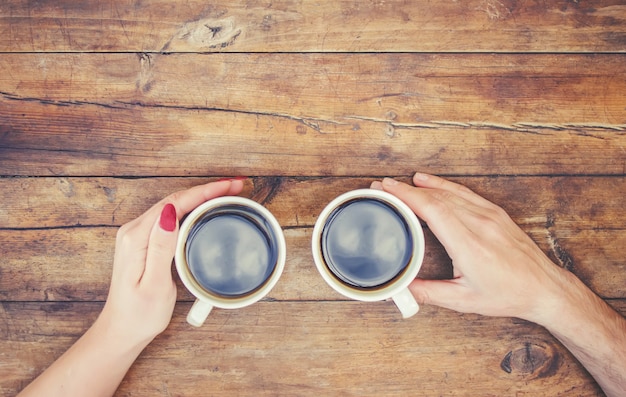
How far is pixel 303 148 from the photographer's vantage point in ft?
3.07

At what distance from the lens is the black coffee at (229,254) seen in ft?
2.71

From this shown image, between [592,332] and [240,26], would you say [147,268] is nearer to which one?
[240,26]

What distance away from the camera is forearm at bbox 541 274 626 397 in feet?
2.96

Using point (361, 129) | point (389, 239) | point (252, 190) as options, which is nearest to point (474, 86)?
point (361, 129)

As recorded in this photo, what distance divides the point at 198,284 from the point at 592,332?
709 millimetres

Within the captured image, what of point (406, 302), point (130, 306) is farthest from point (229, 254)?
point (406, 302)

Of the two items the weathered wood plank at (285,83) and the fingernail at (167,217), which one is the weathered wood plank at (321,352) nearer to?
the fingernail at (167,217)

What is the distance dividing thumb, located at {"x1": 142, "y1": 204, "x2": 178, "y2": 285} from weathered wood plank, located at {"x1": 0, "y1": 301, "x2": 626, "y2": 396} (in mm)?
152

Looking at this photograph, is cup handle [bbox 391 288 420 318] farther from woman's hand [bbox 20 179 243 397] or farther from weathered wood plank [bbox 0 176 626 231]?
woman's hand [bbox 20 179 243 397]

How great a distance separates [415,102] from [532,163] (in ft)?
0.83

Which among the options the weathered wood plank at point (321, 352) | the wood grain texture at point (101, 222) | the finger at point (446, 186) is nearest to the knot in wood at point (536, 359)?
the weathered wood plank at point (321, 352)

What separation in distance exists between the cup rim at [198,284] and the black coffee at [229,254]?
0.05 ft

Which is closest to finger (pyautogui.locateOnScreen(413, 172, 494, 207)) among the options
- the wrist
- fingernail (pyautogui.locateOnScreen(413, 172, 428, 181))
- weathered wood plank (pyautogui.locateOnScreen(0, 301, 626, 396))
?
fingernail (pyautogui.locateOnScreen(413, 172, 428, 181))

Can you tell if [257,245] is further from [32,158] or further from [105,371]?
[32,158]
